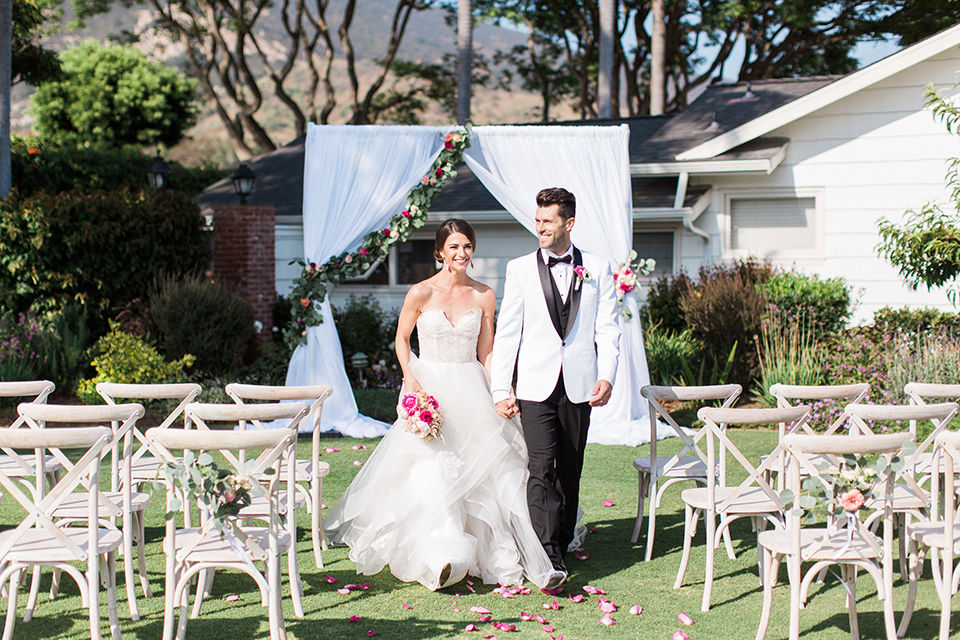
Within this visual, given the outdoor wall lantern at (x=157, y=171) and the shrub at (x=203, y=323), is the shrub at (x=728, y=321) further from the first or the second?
the outdoor wall lantern at (x=157, y=171)

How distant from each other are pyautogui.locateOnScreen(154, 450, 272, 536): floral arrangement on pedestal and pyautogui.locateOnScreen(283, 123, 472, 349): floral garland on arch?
5.40 m

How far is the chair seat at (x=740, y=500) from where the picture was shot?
4238mm

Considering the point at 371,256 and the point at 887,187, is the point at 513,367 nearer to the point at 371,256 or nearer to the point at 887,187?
the point at 371,256

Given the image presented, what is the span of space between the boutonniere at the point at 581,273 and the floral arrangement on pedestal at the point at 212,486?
1988 millimetres

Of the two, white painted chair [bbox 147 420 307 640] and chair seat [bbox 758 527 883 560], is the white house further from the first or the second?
white painted chair [bbox 147 420 307 640]

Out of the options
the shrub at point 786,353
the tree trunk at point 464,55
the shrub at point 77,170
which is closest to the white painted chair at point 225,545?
the shrub at point 786,353

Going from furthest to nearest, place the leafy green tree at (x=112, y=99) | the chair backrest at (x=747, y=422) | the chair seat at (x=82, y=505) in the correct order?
the leafy green tree at (x=112, y=99) < the chair seat at (x=82, y=505) < the chair backrest at (x=747, y=422)

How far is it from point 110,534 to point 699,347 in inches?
302

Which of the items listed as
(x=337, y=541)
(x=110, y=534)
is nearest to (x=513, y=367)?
(x=337, y=541)

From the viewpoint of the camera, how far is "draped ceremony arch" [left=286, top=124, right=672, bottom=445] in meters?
8.88

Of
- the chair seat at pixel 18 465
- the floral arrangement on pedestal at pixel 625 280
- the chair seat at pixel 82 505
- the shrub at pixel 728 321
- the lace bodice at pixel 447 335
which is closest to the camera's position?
the chair seat at pixel 82 505

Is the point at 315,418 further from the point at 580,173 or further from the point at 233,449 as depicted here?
the point at 580,173

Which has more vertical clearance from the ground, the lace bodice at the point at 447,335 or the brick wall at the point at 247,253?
the brick wall at the point at 247,253

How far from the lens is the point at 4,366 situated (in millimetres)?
8898
